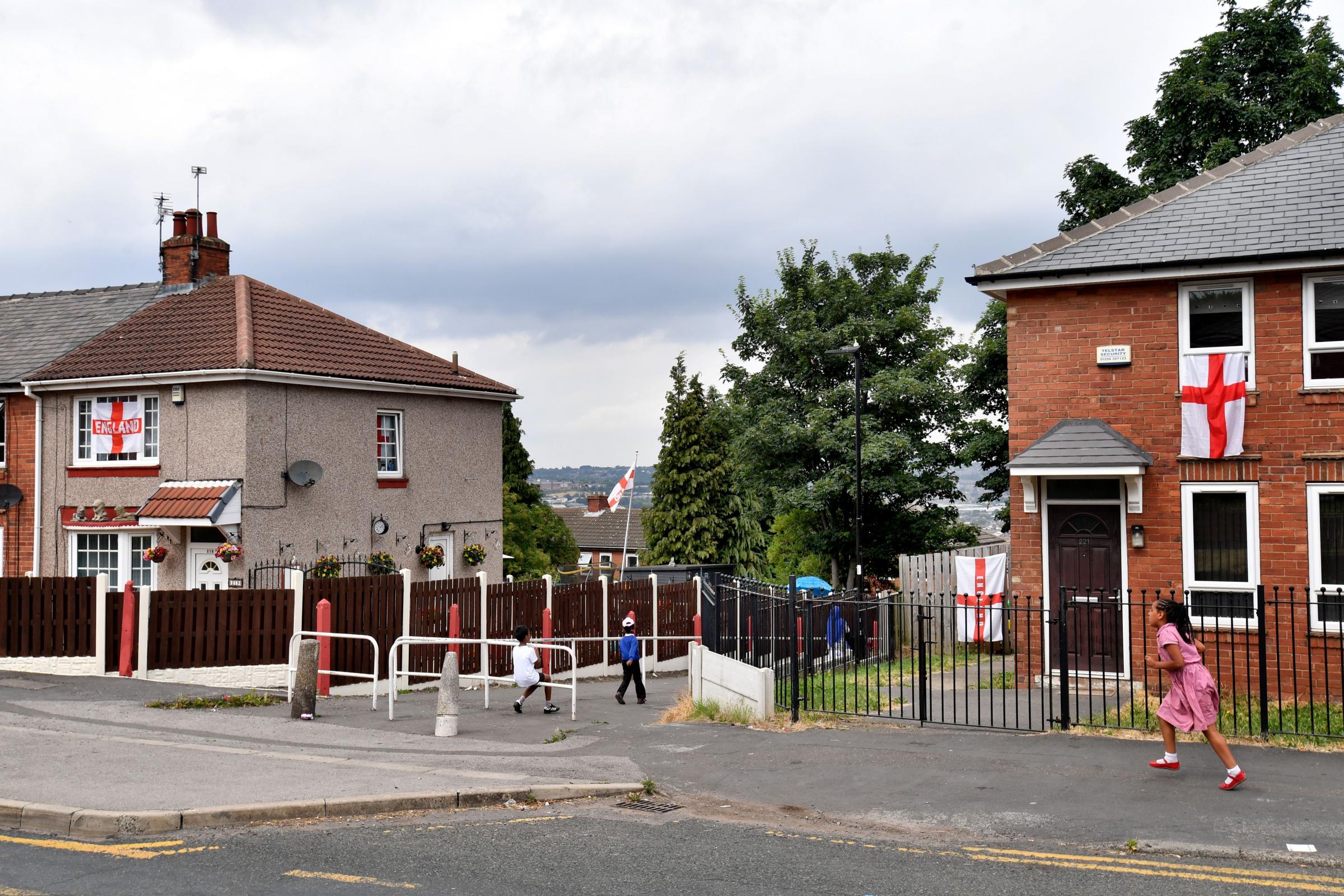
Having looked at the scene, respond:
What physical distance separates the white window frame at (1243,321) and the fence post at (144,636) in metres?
14.8

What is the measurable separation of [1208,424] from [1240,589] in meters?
2.06

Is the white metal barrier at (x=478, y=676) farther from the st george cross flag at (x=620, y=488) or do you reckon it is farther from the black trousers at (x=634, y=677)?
the st george cross flag at (x=620, y=488)

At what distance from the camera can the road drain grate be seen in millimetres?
9055

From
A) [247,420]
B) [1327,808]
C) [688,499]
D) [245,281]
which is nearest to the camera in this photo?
[1327,808]

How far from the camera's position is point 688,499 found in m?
50.8

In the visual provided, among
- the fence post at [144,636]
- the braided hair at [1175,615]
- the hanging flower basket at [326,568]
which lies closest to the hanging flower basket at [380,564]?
the hanging flower basket at [326,568]

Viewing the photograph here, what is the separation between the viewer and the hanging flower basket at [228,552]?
20.2 meters

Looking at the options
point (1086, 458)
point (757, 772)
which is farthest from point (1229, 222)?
point (757, 772)

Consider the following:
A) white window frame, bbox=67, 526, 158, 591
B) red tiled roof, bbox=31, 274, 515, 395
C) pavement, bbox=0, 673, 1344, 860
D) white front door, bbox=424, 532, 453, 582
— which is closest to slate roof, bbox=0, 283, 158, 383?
red tiled roof, bbox=31, 274, 515, 395

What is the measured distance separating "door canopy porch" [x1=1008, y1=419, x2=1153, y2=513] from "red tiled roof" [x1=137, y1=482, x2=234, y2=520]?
13.9m

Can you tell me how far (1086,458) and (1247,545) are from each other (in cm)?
222

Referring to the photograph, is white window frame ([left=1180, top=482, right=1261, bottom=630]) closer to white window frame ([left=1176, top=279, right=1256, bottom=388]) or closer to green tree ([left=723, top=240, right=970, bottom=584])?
white window frame ([left=1176, top=279, right=1256, bottom=388])

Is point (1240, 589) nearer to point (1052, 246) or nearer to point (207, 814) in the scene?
point (1052, 246)

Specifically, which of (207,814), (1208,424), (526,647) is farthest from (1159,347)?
(207,814)
